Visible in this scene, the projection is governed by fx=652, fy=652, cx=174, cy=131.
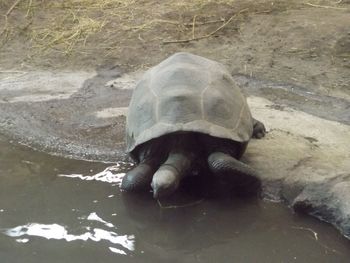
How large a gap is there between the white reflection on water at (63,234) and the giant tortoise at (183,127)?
37cm

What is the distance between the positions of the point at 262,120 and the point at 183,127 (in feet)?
4.42

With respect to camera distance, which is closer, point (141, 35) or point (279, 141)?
point (279, 141)

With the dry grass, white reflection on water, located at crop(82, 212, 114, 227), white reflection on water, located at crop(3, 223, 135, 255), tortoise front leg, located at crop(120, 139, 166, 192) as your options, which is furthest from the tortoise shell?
the dry grass

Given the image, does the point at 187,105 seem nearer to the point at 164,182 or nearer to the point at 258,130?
the point at 164,182

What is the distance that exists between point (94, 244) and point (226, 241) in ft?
2.49

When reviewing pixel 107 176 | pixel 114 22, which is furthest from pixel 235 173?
pixel 114 22

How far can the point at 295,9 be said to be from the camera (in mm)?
7824

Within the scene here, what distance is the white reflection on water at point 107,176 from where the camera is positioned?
4.55m

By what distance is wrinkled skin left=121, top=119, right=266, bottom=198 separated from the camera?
4.08 meters

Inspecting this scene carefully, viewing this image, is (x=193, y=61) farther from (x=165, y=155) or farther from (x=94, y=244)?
(x=94, y=244)

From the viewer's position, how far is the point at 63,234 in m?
3.84

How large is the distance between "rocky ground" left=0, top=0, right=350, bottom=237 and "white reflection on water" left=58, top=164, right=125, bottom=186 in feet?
0.77

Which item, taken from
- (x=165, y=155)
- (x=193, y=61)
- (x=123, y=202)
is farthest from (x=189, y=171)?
(x=193, y=61)

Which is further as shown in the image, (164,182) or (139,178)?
(139,178)
